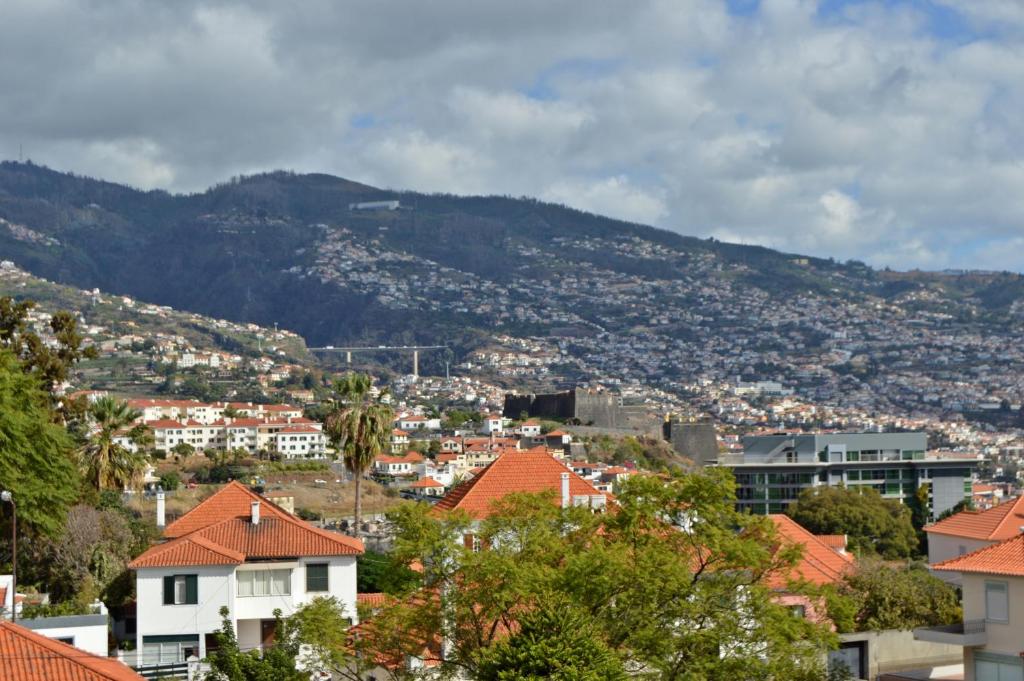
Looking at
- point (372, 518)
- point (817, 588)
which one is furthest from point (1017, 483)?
point (817, 588)

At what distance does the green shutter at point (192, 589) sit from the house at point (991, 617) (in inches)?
706

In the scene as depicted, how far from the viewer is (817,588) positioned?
2822cm

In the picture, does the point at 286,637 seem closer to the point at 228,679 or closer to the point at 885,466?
the point at 228,679

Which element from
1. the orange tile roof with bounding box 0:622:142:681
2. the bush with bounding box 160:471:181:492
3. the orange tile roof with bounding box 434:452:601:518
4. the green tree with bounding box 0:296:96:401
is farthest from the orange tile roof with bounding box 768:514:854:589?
the bush with bounding box 160:471:181:492

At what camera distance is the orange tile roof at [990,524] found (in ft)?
158

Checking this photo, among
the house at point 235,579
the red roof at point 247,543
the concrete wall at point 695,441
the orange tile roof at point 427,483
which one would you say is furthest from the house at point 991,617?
the concrete wall at point 695,441

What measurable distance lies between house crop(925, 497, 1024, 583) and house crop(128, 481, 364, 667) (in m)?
18.9

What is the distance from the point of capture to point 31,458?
44.7 m

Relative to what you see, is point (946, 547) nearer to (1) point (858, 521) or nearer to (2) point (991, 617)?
(2) point (991, 617)

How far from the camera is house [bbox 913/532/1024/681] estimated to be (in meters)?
31.8

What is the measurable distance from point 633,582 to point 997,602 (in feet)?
33.4

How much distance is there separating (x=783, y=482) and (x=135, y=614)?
93.4 m

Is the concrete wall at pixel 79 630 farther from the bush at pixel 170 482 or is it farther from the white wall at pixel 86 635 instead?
the bush at pixel 170 482

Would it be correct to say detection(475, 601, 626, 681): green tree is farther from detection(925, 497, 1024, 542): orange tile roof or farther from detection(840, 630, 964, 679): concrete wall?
detection(925, 497, 1024, 542): orange tile roof
